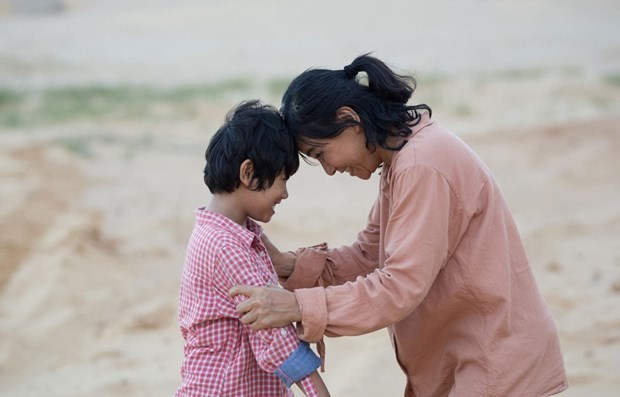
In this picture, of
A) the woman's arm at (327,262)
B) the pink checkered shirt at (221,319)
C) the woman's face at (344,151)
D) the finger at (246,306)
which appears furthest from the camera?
the woman's arm at (327,262)

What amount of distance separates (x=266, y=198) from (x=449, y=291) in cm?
65

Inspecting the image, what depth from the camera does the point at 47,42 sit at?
3647 cm

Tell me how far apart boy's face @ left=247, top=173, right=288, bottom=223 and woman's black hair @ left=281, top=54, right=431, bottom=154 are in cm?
17

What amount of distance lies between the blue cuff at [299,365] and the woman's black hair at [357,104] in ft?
2.21

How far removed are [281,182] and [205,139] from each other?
11.6 m

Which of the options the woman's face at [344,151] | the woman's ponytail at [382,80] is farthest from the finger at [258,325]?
the woman's ponytail at [382,80]

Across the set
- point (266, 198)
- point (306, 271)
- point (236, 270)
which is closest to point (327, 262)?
point (306, 271)

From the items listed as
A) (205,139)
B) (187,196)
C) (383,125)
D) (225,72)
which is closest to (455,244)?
(383,125)

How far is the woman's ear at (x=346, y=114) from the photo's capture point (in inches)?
113

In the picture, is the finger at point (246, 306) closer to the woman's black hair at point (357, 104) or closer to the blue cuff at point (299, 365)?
the blue cuff at point (299, 365)

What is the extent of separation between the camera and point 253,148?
112 inches

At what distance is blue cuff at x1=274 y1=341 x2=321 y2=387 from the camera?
277 cm

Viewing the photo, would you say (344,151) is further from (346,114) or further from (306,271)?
(306,271)

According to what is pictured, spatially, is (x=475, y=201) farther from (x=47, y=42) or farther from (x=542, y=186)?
(x=47, y=42)
